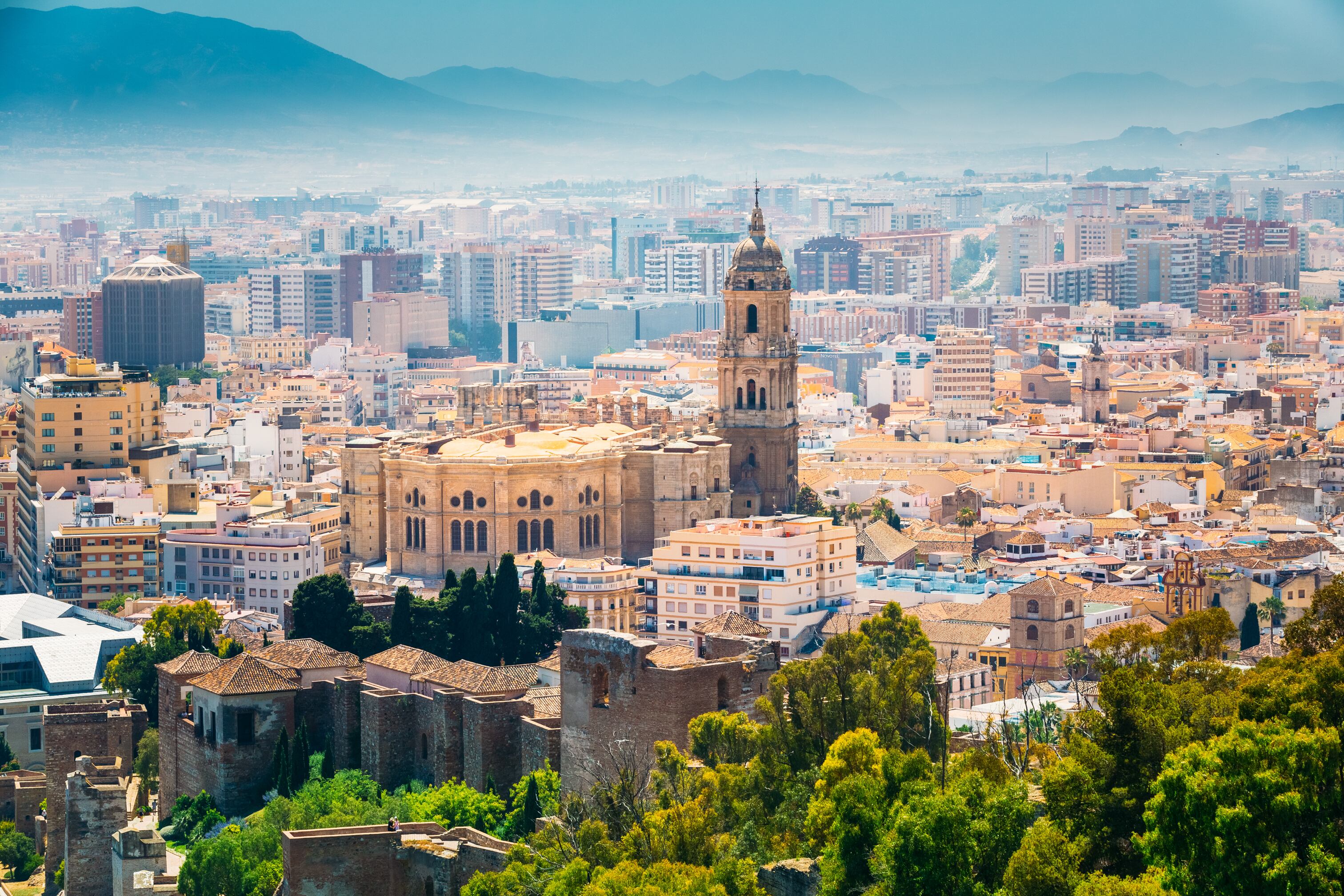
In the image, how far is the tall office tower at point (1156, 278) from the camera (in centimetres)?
16525

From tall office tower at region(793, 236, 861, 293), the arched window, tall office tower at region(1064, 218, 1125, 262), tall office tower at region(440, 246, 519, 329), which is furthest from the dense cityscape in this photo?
tall office tower at region(793, 236, 861, 293)

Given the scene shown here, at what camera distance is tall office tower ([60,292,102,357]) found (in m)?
135

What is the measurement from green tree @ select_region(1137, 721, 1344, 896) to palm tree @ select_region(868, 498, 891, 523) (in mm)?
41157

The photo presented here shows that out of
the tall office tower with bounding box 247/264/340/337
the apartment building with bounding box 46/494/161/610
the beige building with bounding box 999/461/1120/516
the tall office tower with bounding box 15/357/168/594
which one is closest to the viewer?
the apartment building with bounding box 46/494/161/610

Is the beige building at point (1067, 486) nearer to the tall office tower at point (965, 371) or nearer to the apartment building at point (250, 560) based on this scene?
the apartment building at point (250, 560)

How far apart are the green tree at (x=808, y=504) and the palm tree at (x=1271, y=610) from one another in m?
15.0

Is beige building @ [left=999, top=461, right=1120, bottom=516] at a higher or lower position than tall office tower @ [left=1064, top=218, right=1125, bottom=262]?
lower

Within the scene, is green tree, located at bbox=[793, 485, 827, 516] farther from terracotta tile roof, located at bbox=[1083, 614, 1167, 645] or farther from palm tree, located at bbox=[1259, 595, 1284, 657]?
palm tree, located at bbox=[1259, 595, 1284, 657]

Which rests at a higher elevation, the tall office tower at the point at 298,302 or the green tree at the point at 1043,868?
the green tree at the point at 1043,868

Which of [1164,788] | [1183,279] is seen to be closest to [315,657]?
[1164,788]

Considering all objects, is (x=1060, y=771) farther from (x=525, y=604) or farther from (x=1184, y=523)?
(x=1184, y=523)

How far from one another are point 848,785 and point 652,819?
2824 mm

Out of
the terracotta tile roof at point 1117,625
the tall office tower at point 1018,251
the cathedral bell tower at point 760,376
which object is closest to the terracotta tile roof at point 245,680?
the terracotta tile roof at point 1117,625

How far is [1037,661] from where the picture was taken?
1821 inches
